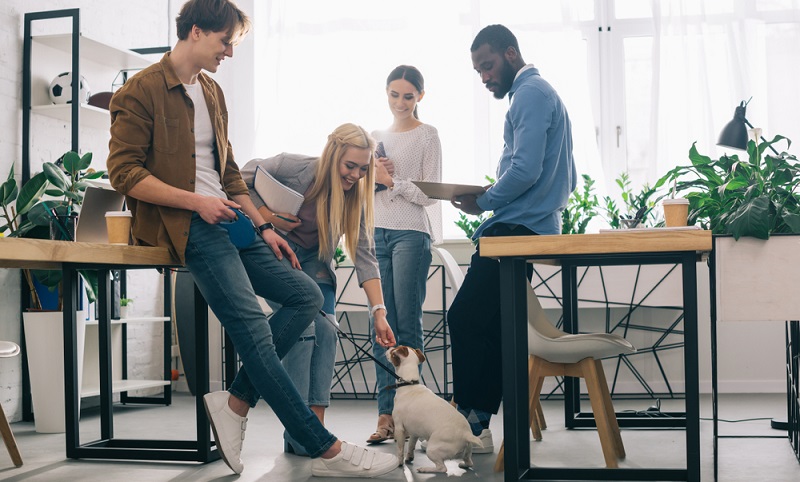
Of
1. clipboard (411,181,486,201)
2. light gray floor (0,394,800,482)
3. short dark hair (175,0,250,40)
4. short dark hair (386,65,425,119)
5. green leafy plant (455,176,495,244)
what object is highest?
short dark hair (386,65,425,119)

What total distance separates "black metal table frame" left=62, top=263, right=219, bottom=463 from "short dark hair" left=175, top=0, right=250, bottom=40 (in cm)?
74

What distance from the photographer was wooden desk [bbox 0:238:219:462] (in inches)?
86.2

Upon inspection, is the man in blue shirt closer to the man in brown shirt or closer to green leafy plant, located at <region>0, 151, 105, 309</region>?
the man in brown shirt

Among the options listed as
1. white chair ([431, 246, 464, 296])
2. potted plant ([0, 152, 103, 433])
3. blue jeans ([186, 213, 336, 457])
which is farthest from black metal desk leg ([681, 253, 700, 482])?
potted plant ([0, 152, 103, 433])

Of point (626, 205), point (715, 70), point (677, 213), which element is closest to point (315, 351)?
point (677, 213)

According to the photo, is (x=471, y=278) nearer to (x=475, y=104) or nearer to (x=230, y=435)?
(x=230, y=435)

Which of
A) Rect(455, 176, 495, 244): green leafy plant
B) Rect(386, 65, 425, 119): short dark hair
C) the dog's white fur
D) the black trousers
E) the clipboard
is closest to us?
the dog's white fur

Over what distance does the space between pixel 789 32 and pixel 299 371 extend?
352cm

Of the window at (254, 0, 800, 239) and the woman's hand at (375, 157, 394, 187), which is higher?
the window at (254, 0, 800, 239)

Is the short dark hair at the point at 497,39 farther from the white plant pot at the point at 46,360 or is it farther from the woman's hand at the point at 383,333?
the white plant pot at the point at 46,360

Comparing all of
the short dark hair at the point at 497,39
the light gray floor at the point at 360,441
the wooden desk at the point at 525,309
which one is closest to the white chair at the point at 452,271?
the light gray floor at the point at 360,441

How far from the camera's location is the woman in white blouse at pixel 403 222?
9.95 ft

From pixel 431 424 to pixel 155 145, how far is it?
1.06m

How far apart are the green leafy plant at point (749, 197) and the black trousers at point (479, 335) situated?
623 mm
